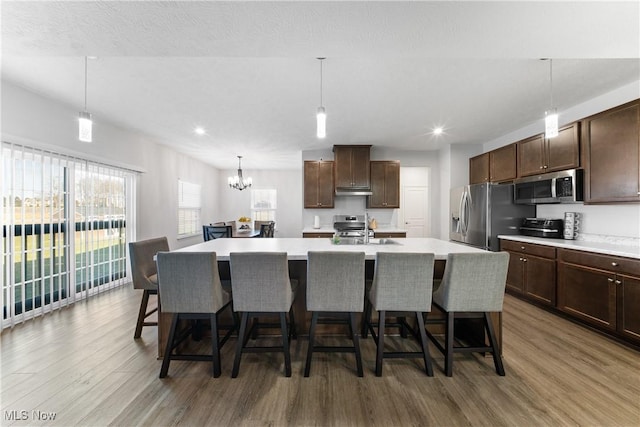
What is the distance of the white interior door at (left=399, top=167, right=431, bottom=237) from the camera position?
20.5 ft

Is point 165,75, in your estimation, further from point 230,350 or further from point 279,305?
point 230,350

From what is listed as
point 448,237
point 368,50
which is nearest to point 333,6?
point 368,50

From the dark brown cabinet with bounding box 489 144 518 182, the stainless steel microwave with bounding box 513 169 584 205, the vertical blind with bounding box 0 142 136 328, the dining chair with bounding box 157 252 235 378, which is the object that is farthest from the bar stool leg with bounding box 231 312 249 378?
the dark brown cabinet with bounding box 489 144 518 182

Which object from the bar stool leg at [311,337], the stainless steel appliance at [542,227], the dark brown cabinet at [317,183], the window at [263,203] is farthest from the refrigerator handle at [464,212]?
the window at [263,203]

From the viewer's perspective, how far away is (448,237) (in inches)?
210

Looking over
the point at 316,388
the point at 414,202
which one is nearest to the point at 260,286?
the point at 316,388

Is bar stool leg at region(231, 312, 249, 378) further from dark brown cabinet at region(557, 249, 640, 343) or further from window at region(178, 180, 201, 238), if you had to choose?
window at region(178, 180, 201, 238)

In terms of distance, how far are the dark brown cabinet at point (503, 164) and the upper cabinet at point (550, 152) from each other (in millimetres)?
112

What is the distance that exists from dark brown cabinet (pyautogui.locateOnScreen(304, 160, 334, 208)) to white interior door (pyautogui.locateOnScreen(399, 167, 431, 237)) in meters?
2.10

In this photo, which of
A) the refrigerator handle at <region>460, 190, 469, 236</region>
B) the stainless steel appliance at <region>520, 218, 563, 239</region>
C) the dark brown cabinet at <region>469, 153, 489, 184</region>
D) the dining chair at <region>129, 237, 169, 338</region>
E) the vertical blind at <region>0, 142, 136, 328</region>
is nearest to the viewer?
the dining chair at <region>129, 237, 169, 338</region>

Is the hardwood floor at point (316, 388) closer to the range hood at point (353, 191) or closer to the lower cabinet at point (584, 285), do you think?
the lower cabinet at point (584, 285)

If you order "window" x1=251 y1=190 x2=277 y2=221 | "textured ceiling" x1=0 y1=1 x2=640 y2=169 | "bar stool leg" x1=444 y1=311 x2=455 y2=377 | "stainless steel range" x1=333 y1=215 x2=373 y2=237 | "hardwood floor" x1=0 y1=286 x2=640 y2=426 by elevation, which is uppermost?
"textured ceiling" x1=0 y1=1 x2=640 y2=169

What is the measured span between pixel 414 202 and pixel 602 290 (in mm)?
3973

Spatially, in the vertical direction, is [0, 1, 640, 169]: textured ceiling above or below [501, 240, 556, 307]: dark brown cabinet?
above
